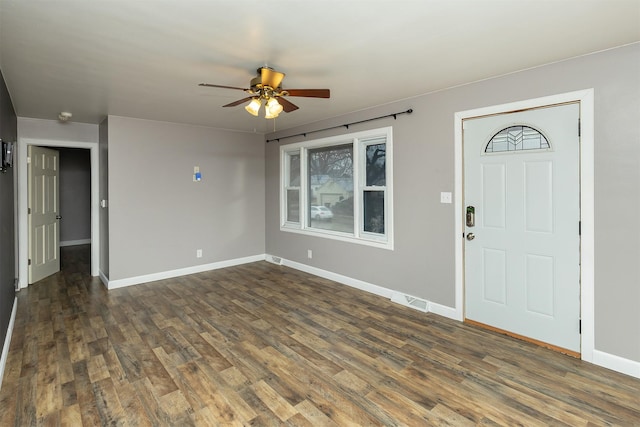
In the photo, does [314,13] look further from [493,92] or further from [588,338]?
[588,338]

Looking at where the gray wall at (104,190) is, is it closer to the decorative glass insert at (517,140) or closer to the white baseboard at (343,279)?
the white baseboard at (343,279)

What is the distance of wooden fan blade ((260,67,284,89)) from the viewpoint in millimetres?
2553

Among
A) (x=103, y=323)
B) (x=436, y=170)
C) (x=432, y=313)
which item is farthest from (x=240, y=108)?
(x=432, y=313)

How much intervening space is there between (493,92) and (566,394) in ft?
8.42

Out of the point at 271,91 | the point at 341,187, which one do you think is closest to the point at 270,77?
the point at 271,91

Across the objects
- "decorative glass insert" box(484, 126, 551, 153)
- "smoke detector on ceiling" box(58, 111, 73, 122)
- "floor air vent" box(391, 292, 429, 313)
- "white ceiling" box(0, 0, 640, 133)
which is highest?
"smoke detector on ceiling" box(58, 111, 73, 122)

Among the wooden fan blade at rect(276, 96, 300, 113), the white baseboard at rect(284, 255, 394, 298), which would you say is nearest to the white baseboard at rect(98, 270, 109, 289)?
the white baseboard at rect(284, 255, 394, 298)

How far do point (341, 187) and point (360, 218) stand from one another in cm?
65

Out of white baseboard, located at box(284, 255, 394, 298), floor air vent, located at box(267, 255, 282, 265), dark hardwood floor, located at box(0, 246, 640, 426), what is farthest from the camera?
floor air vent, located at box(267, 255, 282, 265)

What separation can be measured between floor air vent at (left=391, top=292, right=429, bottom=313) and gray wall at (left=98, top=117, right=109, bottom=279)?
4.08 m

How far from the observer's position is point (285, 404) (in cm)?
213

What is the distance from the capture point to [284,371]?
2.52 metres

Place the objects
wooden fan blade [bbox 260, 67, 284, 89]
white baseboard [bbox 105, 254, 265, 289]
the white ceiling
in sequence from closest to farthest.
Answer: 1. the white ceiling
2. wooden fan blade [bbox 260, 67, 284, 89]
3. white baseboard [bbox 105, 254, 265, 289]

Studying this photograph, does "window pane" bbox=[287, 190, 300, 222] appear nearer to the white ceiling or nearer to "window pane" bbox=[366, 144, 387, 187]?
"window pane" bbox=[366, 144, 387, 187]
